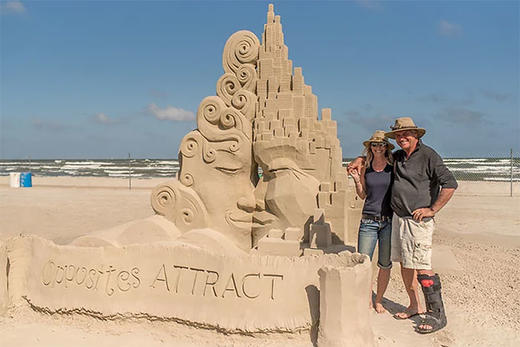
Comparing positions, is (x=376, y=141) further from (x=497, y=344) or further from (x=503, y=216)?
(x=503, y=216)

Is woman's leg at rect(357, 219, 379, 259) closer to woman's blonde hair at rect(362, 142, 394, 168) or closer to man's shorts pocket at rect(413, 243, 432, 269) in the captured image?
man's shorts pocket at rect(413, 243, 432, 269)

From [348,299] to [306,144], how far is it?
256cm

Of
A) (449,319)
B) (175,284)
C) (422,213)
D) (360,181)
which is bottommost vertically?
(449,319)

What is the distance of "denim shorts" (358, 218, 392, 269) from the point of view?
3.28m

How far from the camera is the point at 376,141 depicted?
3.23 m

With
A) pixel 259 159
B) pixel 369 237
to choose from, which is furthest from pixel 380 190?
pixel 259 159

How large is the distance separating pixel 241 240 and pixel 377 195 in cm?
224

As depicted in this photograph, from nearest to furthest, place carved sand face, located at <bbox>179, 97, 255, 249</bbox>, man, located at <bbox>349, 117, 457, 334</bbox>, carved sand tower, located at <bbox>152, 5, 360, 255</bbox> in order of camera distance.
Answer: man, located at <bbox>349, 117, 457, 334</bbox> < carved sand tower, located at <bbox>152, 5, 360, 255</bbox> < carved sand face, located at <bbox>179, 97, 255, 249</bbox>

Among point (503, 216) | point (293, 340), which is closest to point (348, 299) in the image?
point (293, 340)

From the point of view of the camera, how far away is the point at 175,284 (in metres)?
3.04

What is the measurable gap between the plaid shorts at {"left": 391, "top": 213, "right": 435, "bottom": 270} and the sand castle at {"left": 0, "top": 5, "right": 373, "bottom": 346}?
0.48m

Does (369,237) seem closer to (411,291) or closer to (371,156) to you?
(411,291)

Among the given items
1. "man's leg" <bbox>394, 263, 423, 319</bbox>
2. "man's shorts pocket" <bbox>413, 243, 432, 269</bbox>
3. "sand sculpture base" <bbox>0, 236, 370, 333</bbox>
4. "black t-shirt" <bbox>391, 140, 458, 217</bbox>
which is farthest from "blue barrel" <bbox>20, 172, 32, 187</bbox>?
"man's shorts pocket" <bbox>413, 243, 432, 269</bbox>

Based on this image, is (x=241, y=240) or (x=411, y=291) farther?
(x=241, y=240)
